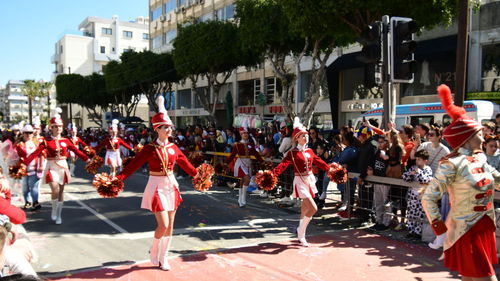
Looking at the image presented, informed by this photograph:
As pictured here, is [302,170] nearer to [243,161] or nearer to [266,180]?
[266,180]

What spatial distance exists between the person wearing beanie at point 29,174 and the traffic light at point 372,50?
23.0ft

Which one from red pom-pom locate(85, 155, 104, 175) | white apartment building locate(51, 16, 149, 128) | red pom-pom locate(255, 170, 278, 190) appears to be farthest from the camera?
white apartment building locate(51, 16, 149, 128)

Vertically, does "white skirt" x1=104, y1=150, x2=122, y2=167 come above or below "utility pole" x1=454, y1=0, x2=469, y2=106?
below

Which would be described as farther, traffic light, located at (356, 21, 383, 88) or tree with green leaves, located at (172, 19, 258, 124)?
tree with green leaves, located at (172, 19, 258, 124)

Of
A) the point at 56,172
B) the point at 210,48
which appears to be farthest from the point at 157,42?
the point at 56,172

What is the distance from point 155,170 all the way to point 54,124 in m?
3.52

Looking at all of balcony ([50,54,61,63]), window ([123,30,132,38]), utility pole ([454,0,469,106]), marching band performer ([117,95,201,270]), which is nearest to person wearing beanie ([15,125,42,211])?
marching band performer ([117,95,201,270])

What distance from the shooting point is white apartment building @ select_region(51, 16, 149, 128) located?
275 feet

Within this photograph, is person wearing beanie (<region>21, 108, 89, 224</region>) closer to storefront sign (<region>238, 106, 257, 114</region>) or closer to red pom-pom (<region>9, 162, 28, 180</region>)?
red pom-pom (<region>9, 162, 28, 180</region>)

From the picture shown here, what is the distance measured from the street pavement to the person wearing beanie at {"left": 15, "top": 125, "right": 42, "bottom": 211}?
1.25 ft

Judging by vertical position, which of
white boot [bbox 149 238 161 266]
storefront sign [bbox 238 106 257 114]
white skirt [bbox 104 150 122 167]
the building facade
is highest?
the building facade

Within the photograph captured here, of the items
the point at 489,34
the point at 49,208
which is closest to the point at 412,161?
the point at 49,208

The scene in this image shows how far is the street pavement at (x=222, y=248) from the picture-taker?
5.54 meters

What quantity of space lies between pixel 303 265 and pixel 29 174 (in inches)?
252
